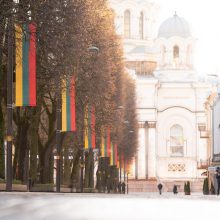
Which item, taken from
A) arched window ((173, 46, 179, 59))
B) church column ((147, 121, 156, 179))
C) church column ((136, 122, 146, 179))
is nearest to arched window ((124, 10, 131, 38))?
arched window ((173, 46, 179, 59))

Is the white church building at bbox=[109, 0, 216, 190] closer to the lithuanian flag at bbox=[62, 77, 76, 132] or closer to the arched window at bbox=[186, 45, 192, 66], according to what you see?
the arched window at bbox=[186, 45, 192, 66]

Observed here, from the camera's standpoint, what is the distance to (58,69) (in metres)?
37.9

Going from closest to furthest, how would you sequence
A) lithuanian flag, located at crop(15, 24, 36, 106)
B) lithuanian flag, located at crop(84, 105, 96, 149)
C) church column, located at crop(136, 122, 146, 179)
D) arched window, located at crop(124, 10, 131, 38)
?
lithuanian flag, located at crop(15, 24, 36, 106), lithuanian flag, located at crop(84, 105, 96, 149), church column, located at crop(136, 122, 146, 179), arched window, located at crop(124, 10, 131, 38)

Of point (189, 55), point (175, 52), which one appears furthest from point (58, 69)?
point (175, 52)

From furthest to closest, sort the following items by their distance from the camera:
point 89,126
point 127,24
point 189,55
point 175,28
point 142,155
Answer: point 127,24, point 175,28, point 189,55, point 142,155, point 89,126

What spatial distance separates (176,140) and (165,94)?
789cm

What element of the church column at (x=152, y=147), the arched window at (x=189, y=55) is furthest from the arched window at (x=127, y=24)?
the church column at (x=152, y=147)

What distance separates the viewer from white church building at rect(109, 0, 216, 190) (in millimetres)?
139500

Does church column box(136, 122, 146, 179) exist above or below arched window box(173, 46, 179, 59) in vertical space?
below

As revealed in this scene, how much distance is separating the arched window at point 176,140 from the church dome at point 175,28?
14574 mm

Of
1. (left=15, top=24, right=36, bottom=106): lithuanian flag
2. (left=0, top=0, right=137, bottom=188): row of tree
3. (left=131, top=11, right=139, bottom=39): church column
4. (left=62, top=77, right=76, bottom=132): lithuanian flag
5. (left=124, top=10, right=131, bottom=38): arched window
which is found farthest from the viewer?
(left=124, top=10, right=131, bottom=38): arched window

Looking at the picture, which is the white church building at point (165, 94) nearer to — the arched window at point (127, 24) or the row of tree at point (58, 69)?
the arched window at point (127, 24)

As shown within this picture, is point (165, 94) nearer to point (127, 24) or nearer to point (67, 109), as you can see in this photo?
point (127, 24)

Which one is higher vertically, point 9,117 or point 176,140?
point 176,140
